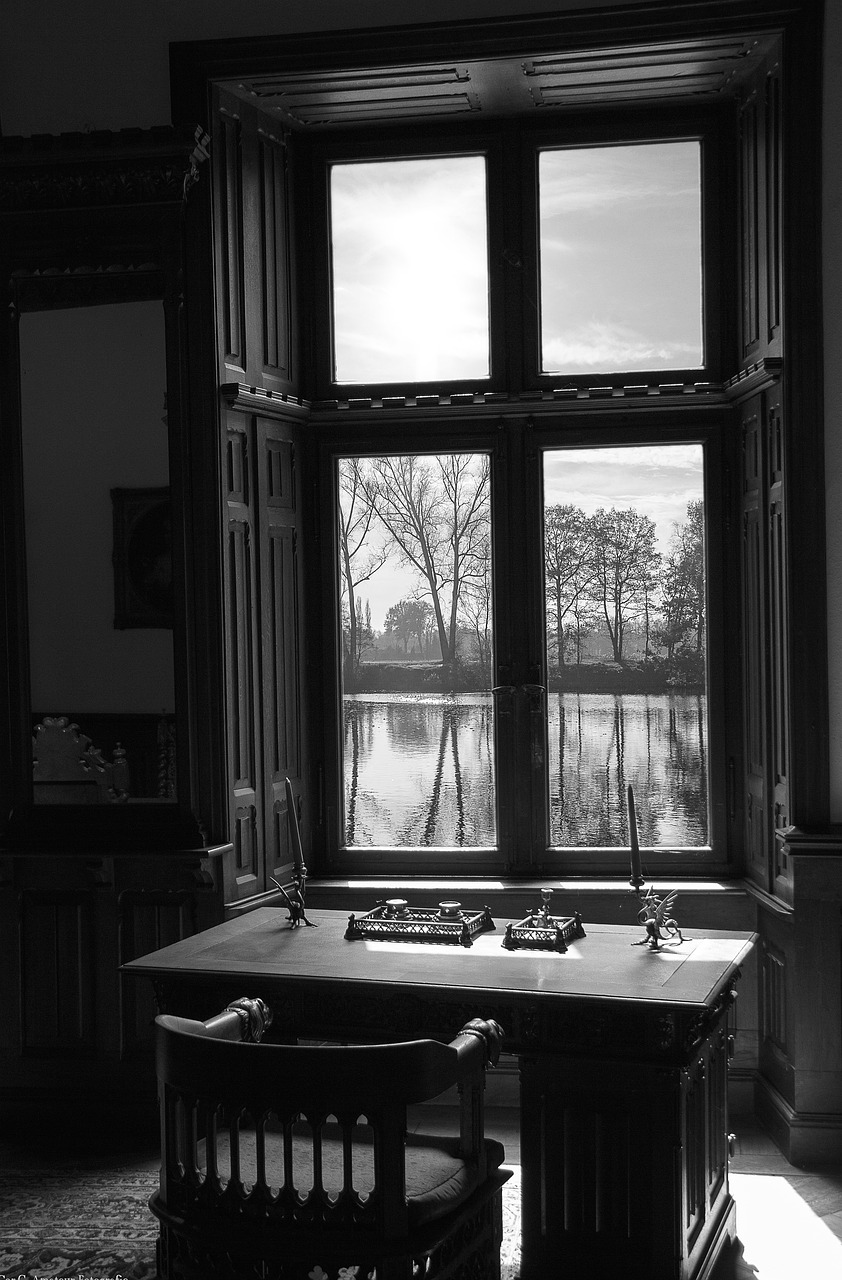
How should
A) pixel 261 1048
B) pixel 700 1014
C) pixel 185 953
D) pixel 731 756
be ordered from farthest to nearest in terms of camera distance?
1. pixel 731 756
2. pixel 185 953
3. pixel 700 1014
4. pixel 261 1048

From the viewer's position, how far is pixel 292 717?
476 cm

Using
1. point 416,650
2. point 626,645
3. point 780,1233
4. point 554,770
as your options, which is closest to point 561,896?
point 554,770

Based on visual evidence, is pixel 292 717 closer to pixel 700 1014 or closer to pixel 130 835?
pixel 130 835

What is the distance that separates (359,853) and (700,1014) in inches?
83.3

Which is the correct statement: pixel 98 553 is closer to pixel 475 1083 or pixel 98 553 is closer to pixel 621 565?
pixel 621 565

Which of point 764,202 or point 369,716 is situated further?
point 369,716

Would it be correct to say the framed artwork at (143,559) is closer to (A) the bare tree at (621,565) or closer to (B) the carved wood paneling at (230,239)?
(B) the carved wood paneling at (230,239)

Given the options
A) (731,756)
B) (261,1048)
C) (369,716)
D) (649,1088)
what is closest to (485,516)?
(369,716)

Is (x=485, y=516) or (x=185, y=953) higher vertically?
(x=485, y=516)

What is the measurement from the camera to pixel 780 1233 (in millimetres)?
3529

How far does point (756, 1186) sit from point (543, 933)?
1192 millimetres

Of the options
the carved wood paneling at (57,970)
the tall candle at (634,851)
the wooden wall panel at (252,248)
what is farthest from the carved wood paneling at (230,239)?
the tall candle at (634,851)

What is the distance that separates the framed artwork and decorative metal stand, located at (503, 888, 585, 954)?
5.46 feet

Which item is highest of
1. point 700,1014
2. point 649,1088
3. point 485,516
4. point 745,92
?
point 745,92
